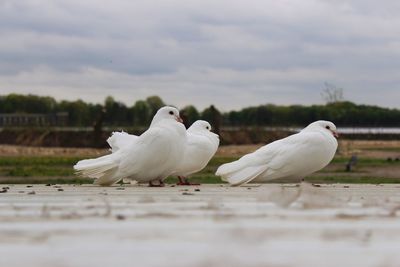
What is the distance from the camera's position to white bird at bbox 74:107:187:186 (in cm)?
1066

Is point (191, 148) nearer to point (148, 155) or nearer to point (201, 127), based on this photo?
point (201, 127)

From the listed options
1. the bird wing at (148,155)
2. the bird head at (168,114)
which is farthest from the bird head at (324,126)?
the bird wing at (148,155)

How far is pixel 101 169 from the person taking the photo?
429 inches

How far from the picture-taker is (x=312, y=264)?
10.0ft

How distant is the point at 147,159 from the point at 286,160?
191cm

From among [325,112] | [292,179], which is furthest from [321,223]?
[325,112]

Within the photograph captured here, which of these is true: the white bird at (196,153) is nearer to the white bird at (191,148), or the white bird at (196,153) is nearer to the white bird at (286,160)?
the white bird at (191,148)

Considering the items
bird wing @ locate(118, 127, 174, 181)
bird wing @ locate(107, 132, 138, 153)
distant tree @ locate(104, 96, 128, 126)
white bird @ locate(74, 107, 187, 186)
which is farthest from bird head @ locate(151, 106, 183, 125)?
distant tree @ locate(104, 96, 128, 126)

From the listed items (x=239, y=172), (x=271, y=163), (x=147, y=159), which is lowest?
(x=239, y=172)

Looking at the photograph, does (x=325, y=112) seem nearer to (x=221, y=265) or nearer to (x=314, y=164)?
(x=314, y=164)

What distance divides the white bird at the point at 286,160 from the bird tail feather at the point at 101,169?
1.44 meters

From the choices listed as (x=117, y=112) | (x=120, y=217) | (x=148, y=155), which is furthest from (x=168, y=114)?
(x=117, y=112)

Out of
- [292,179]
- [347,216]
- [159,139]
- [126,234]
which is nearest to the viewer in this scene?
[126,234]

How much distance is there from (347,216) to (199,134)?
9427 mm
